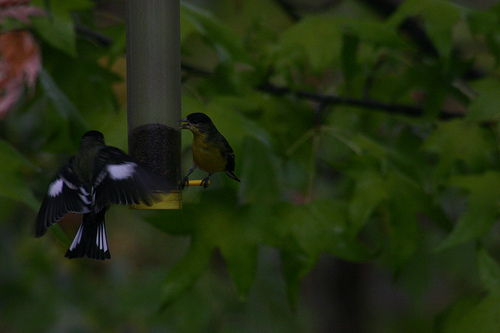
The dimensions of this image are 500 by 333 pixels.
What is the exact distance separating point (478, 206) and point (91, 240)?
53.7 inches

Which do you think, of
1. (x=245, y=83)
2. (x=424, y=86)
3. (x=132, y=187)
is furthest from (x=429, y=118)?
(x=132, y=187)

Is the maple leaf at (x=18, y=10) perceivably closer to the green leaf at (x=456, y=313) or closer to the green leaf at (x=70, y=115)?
the green leaf at (x=70, y=115)

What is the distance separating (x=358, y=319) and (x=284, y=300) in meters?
2.20

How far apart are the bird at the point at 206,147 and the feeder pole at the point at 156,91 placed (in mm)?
115

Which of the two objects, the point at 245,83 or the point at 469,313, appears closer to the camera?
the point at 469,313

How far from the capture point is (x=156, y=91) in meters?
1.02

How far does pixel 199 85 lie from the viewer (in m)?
2.09

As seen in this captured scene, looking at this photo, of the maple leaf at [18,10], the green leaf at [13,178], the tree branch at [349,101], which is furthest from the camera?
the tree branch at [349,101]

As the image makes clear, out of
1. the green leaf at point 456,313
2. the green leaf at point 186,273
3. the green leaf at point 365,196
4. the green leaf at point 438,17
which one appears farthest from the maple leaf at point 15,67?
the green leaf at point 456,313

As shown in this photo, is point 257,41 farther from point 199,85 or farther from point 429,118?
point 429,118

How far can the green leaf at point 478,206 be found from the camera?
176 centimetres

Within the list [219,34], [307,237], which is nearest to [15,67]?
[219,34]

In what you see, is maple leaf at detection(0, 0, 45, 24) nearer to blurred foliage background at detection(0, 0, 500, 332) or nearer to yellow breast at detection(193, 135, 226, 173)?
blurred foliage background at detection(0, 0, 500, 332)

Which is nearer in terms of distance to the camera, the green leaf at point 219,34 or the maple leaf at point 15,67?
the maple leaf at point 15,67
